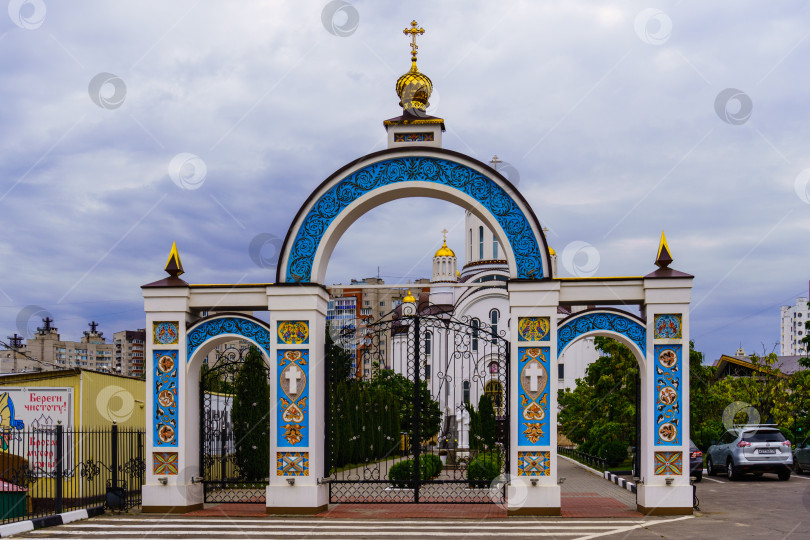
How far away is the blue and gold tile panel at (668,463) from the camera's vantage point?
13062mm

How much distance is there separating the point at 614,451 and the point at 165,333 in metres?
15.0

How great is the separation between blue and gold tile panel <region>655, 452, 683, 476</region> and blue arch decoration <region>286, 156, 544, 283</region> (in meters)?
3.69

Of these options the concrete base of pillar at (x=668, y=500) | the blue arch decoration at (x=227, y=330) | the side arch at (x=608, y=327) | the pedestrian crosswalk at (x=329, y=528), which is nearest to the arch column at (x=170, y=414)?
the blue arch decoration at (x=227, y=330)

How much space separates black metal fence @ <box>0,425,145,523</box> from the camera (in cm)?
1319

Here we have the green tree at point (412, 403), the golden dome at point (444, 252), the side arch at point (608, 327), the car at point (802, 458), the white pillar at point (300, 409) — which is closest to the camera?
the white pillar at point (300, 409)

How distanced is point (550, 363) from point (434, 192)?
3348 mm

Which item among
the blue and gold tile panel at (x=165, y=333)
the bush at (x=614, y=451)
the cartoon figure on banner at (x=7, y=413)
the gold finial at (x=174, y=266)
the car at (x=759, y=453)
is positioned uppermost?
the gold finial at (x=174, y=266)

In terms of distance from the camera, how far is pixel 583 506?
1445 centimetres

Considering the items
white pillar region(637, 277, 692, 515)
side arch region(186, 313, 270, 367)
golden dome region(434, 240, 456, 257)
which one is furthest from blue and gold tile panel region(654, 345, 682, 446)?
golden dome region(434, 240, 456, 257)

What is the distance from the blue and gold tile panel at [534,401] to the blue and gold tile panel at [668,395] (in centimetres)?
168

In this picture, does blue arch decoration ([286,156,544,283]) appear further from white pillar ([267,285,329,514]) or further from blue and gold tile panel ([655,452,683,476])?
blue and gold tile panel ([655,452,683,476])

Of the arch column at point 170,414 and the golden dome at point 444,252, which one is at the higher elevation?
the golden dome at point 444,252

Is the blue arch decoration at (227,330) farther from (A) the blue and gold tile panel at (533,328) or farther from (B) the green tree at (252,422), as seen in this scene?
(B) the green tree at (252,422)

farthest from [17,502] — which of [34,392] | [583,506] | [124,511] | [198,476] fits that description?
[583,506]
